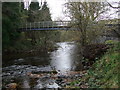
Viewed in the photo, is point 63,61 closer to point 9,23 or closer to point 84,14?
point 84,14

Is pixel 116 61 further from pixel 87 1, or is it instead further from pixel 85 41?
pixel 87 1

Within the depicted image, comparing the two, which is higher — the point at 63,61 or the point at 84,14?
the point at 84,14

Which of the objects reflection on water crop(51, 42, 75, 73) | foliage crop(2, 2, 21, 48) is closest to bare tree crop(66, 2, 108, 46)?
reflection on water crop(51, 42, 75, 73)

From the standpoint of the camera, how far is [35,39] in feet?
88.5

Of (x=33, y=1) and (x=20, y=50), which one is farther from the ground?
(x=33, y=1)

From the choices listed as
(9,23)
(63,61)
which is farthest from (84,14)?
(9,23)

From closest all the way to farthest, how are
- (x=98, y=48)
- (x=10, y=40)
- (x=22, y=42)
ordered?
(x=98, y=48) → (x=10, y=40) → (x=22, y=42)

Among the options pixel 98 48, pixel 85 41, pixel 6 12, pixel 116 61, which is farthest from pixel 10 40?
pixel 116 61

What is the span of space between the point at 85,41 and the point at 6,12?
902cm

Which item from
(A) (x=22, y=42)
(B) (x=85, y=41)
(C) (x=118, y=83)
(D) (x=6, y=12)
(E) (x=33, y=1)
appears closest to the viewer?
(C) (x=118, y=83)

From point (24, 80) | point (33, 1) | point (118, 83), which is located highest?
point (33, 1)

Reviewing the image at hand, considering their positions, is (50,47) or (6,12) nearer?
(6,12)

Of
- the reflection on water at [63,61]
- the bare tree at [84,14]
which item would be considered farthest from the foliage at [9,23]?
the bare tree at [84,14]

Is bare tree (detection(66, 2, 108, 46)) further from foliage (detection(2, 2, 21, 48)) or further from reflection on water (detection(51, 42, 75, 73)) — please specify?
foliage (detection(2, 2, 21, 48))
